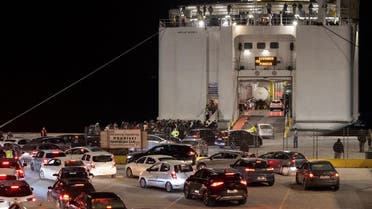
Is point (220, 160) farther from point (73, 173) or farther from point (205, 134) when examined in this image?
point (205, 134)

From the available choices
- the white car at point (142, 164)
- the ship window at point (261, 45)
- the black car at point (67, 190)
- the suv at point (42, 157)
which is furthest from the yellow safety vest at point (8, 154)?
the ship window at point (261, 45)

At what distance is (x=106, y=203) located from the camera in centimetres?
1711

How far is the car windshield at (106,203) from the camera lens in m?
17.0

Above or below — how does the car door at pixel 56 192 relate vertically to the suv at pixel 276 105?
below

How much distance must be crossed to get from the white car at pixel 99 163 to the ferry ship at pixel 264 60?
74.4ft

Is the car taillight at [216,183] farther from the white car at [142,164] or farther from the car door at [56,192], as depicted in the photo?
the white car at [142,164]

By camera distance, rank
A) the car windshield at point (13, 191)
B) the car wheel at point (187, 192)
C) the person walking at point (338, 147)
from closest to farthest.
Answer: the car windshield at point (13, 191) < the car wheel at point (187, 192) < the person walking at point (338, 147)

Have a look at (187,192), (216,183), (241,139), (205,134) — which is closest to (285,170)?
(187,192)

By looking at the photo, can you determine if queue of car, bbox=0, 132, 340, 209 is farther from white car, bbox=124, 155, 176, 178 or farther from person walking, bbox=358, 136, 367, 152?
person walking, bbox=358, 136, 367, 152

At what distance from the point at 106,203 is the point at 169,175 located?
837 cm

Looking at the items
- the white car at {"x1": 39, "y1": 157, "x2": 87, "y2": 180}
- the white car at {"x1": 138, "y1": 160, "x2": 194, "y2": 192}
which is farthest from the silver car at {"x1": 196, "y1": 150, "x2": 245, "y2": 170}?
the white car at {"x1": 39, "y1": 157, "x2": 87, "y2": 180}

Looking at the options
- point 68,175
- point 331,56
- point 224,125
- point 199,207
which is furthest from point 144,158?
point 331,56

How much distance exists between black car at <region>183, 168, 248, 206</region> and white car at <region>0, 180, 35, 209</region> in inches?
236

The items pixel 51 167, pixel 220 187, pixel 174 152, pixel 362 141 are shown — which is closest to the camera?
pixel 220 187
